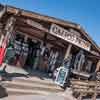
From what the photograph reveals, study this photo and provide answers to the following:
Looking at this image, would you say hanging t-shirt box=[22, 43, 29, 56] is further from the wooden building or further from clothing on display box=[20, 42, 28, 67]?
the wooden building

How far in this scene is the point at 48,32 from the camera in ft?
41.9

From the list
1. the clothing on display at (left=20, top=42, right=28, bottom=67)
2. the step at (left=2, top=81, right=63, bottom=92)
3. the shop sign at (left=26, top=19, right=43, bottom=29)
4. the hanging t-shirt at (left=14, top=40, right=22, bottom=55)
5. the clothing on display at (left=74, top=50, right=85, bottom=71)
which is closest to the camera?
the step at (left=2, top=81, right=63, bottom=92)

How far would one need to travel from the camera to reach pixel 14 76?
11055 millimetres

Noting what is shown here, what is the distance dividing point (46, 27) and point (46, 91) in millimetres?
3590

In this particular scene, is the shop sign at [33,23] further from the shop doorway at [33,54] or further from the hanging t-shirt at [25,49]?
the hanging t-shirt at [25,49]

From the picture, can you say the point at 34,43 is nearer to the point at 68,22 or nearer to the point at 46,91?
the point at 68,22

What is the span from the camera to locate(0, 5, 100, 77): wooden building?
11133 millimetres

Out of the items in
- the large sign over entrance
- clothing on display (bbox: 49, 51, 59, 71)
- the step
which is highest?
the large sign over entrance

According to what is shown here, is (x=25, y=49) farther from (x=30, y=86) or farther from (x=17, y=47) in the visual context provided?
(x=30, y=86)

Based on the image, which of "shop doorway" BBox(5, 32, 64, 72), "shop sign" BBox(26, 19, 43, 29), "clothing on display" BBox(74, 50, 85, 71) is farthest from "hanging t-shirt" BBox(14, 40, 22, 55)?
"clothing on display" BBox(74, 50, 85, 71)

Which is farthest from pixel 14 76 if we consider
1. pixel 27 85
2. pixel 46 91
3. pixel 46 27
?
pixel 46 27

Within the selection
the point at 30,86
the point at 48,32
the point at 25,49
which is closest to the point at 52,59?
the point at 25,49

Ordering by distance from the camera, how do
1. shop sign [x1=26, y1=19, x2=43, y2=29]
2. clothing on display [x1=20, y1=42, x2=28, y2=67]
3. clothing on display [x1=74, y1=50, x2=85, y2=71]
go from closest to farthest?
1. shop sign [x1=26, y1=19, x2=43, y2=29]
2. clothing on display [x1=20, y1=42, x2=28, y2=67]
3. clothing on display [x1=74, y1=50, x2=85, y2=71]

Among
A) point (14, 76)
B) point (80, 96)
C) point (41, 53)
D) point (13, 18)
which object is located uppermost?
point (13, 18)
